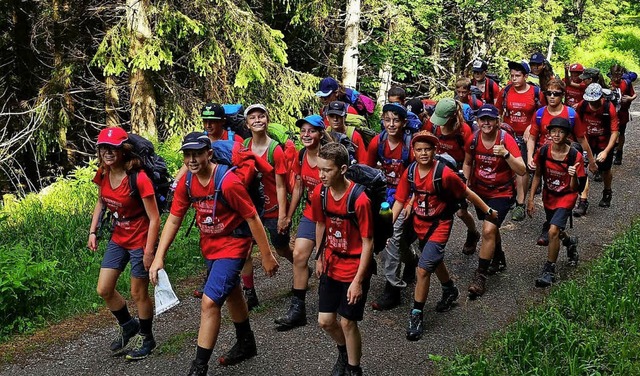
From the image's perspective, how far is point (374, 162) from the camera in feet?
22.0

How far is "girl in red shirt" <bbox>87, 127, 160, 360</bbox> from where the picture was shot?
16.9 feet

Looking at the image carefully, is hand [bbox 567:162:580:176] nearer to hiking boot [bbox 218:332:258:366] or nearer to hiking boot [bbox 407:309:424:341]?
hiking boot [bbox 407:309:424:341]

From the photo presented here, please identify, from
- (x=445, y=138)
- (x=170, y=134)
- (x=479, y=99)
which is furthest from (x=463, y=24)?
(x=445, y=138)

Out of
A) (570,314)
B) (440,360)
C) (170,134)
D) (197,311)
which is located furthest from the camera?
(170,134)

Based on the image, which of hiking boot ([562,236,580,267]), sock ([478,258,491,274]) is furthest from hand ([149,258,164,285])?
hiking boot ([562,236,580,267])

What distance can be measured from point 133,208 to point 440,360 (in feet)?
9.54

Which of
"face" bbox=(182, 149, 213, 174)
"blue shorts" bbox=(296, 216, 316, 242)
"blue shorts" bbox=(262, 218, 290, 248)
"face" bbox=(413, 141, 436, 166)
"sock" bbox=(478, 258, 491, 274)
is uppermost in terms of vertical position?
"face" bbox=(182, 149, 213, 174)

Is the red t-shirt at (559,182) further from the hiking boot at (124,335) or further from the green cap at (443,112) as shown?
the hiking boot at (124,335)

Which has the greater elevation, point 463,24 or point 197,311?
point 463,24

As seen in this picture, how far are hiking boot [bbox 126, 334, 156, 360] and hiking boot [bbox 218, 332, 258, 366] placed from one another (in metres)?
0.72

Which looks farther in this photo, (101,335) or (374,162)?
(374,162)

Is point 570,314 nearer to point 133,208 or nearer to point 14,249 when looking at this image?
point 133,208

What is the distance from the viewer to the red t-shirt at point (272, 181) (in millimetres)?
6293

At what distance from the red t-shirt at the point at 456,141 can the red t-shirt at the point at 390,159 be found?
0.90 meters
